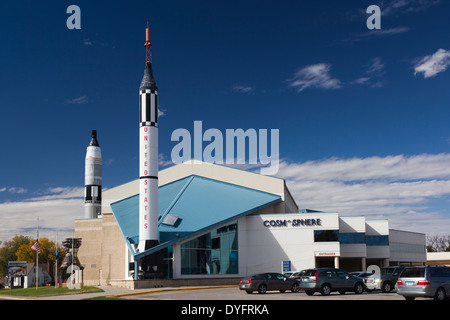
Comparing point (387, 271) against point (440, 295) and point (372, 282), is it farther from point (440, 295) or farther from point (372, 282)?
point (440, 295)

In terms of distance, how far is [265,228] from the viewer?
5834cm

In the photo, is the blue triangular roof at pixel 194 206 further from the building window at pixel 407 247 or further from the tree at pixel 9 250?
the tree at pixel 9 250

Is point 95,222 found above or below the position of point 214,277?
above

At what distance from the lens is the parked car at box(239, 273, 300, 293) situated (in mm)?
34969

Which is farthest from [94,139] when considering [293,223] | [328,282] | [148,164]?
[328,282]

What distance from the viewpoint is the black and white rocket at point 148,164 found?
5069 centimetres

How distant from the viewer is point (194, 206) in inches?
2320

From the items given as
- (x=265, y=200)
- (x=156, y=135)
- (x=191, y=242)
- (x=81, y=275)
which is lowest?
(x=81, y=275)

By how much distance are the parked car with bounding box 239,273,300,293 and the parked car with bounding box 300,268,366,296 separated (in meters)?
3.58

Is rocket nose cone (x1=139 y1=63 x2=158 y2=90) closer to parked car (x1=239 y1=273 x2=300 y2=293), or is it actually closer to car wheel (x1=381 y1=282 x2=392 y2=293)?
parked car (x1=239 y1=273 x2=300 y2=293)

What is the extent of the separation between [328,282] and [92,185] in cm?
5957

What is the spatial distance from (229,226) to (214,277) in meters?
6.18
